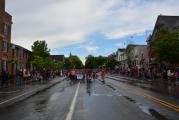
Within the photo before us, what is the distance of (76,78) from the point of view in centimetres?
5406

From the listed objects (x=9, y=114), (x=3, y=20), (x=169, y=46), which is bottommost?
(x=9, y=114)

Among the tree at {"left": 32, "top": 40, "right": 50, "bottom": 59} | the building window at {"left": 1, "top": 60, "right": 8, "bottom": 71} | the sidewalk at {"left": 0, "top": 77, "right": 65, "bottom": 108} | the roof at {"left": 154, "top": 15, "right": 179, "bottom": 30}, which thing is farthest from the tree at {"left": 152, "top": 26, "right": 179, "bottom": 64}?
the tree at {"left": 32, "top": 40, "right": 50, "bottom": 59}

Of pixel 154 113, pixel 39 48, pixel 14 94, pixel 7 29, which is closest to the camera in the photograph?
pixel 154 113

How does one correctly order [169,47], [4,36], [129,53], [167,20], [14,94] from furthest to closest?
[129,53] → [167,20] → [169,47] → [4,36] → [14,94]

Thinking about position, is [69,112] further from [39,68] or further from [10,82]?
[39,68]

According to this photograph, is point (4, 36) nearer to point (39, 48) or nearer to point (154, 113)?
point (39, 48)

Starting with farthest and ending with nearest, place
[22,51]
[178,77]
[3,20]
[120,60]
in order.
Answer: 1. [120,60]
2. [22,51]
3. [3,20]
4. [178,77]

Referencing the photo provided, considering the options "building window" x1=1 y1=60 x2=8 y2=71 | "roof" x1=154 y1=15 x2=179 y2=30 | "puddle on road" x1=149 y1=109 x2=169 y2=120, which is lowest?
"puddle on road" x1=149 y1=109 x2=169 y2=120

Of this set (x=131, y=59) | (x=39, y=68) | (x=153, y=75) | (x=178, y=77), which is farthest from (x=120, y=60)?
(x=178, y=77)

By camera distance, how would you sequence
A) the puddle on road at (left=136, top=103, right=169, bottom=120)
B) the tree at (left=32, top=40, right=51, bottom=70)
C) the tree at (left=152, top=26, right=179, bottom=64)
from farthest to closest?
the tree at (left=32, top=40, right=51, bottom=70) < the tree at (left=152, top=26, right=179, bottom=64) < the puddle on road at (left=136, top=103, right=169, bottom=120)

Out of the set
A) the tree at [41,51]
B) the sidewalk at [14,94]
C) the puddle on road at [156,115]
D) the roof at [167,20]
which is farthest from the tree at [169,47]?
the puddle on road at [156,115]

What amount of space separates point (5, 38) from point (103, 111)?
137 ft

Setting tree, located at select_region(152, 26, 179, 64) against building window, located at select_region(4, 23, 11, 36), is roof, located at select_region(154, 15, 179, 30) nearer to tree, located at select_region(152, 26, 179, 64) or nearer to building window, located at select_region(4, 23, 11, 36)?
tree, located at select_region(152, 26, 179, 64)

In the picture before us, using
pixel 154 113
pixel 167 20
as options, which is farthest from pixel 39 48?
pixel 154 113
